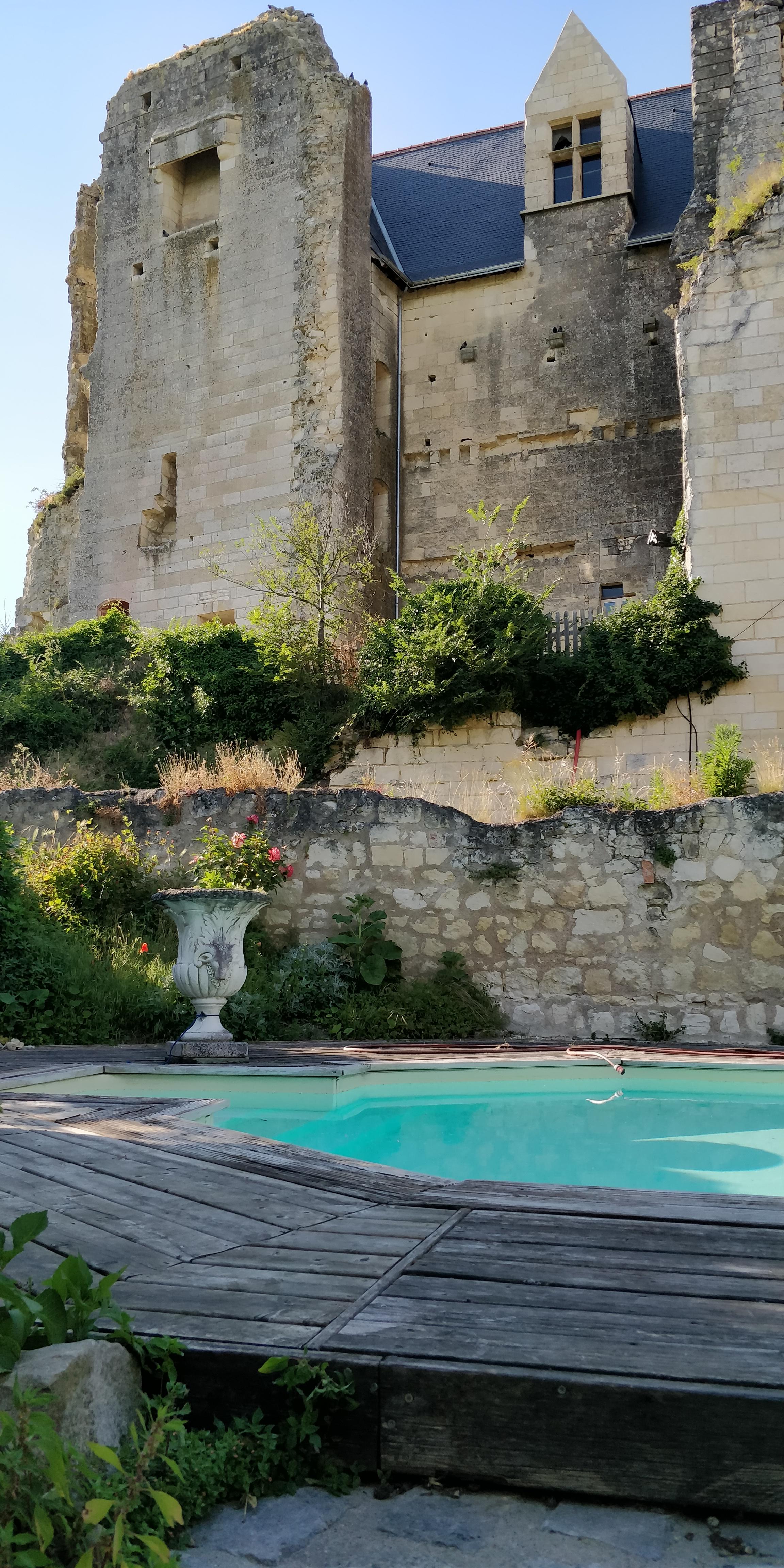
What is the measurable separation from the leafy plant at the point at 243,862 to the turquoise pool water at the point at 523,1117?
2302 millimetres

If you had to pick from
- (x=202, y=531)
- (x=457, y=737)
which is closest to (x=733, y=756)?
(x=457, y=737)

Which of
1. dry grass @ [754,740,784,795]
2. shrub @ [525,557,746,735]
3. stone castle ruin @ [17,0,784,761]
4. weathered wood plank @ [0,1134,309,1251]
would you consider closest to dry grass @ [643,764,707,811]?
dry grass @ [754,740,784,795]

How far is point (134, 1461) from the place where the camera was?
1.58 m

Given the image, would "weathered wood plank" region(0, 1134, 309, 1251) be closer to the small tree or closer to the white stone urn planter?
the white stone urn planter

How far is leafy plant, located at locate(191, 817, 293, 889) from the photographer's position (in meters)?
8.20

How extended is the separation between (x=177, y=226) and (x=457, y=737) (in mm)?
12226

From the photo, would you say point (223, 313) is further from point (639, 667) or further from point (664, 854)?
point (664, 854)

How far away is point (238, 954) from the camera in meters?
6.91

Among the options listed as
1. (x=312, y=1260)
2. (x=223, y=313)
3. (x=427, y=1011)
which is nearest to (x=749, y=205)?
(x=223, y=313)

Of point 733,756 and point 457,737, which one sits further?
point 457,737

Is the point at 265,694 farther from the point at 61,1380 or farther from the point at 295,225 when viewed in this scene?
the point at 61,1380

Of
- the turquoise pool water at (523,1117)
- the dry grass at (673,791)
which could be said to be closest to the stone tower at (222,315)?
the dry grass at (673,791)

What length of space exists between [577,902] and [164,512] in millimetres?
14730

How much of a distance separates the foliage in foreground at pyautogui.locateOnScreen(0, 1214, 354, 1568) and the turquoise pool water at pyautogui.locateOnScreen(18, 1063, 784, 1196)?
2836 millimetres
